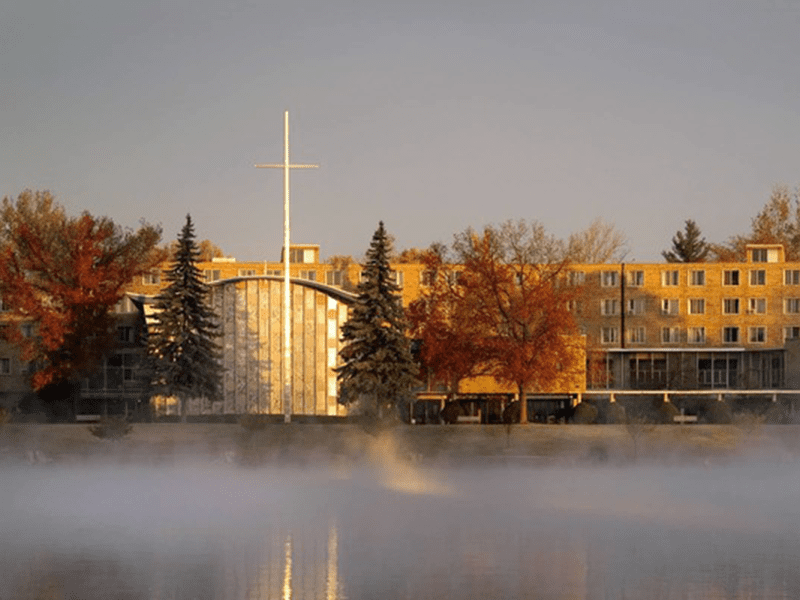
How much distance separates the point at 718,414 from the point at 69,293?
3252 centimetres

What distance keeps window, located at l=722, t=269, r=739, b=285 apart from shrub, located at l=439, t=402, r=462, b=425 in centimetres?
4214

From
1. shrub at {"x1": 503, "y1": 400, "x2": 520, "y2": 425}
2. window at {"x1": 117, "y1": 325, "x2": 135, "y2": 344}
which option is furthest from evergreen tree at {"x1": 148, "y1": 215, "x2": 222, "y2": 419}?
window at {"x1": 117, "y1": 325, "x2": 135, "y2": 344}

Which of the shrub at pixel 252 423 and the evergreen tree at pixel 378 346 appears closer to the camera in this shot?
the shrub at pixel 252 423

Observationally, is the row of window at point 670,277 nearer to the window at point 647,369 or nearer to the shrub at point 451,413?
the window at point 647,369

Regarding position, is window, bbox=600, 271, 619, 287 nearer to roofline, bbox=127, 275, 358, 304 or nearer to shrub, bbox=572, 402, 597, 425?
roofline, bbox=127, 275, 358, 304

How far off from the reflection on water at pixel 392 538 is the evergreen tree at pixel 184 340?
67.1ft

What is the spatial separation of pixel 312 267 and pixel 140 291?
12887mm

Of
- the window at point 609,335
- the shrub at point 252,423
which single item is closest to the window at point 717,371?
the window at point 609,335

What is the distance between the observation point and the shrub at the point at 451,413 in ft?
244

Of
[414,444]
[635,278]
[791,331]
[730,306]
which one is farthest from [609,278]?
[414,444]

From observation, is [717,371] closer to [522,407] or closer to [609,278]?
[609,278]

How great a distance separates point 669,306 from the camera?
112m

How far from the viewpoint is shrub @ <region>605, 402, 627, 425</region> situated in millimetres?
73625

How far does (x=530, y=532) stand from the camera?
35.2 metres
